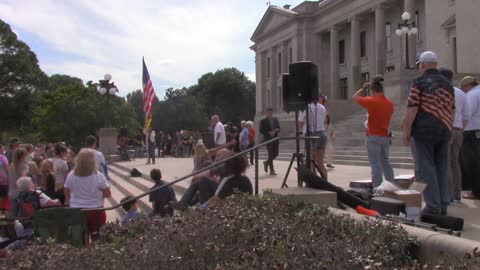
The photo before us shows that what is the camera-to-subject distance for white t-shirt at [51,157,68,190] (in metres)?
10.4

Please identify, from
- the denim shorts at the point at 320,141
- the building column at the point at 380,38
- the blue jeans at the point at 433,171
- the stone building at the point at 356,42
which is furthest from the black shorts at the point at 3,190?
the building column at the point at 380,38

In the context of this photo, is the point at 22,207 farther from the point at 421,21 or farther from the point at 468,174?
the point at 421,21

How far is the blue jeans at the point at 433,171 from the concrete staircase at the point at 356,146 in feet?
30.2

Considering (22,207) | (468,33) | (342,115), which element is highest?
(468,33)

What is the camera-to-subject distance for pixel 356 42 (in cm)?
4878

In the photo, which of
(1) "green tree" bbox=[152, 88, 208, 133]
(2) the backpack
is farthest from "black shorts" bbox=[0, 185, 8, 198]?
(1) "green tree" bbox=[152, 88, 208, 133]

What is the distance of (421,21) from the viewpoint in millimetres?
42250

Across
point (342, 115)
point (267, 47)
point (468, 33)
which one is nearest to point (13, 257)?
point (468, 33)

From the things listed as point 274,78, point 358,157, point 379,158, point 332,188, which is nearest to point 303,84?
point 379,158

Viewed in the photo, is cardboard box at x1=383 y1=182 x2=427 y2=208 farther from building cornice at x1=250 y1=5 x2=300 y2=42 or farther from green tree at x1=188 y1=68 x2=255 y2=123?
green tree at x1=188 y1=68 x2=255 y2=123

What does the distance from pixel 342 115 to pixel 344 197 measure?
27166 mm

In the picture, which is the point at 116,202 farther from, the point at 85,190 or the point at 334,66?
the point at 334,66

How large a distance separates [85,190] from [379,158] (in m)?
4.23

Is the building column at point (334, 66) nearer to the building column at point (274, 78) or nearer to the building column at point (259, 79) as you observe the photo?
the building column at point (274, 78)
